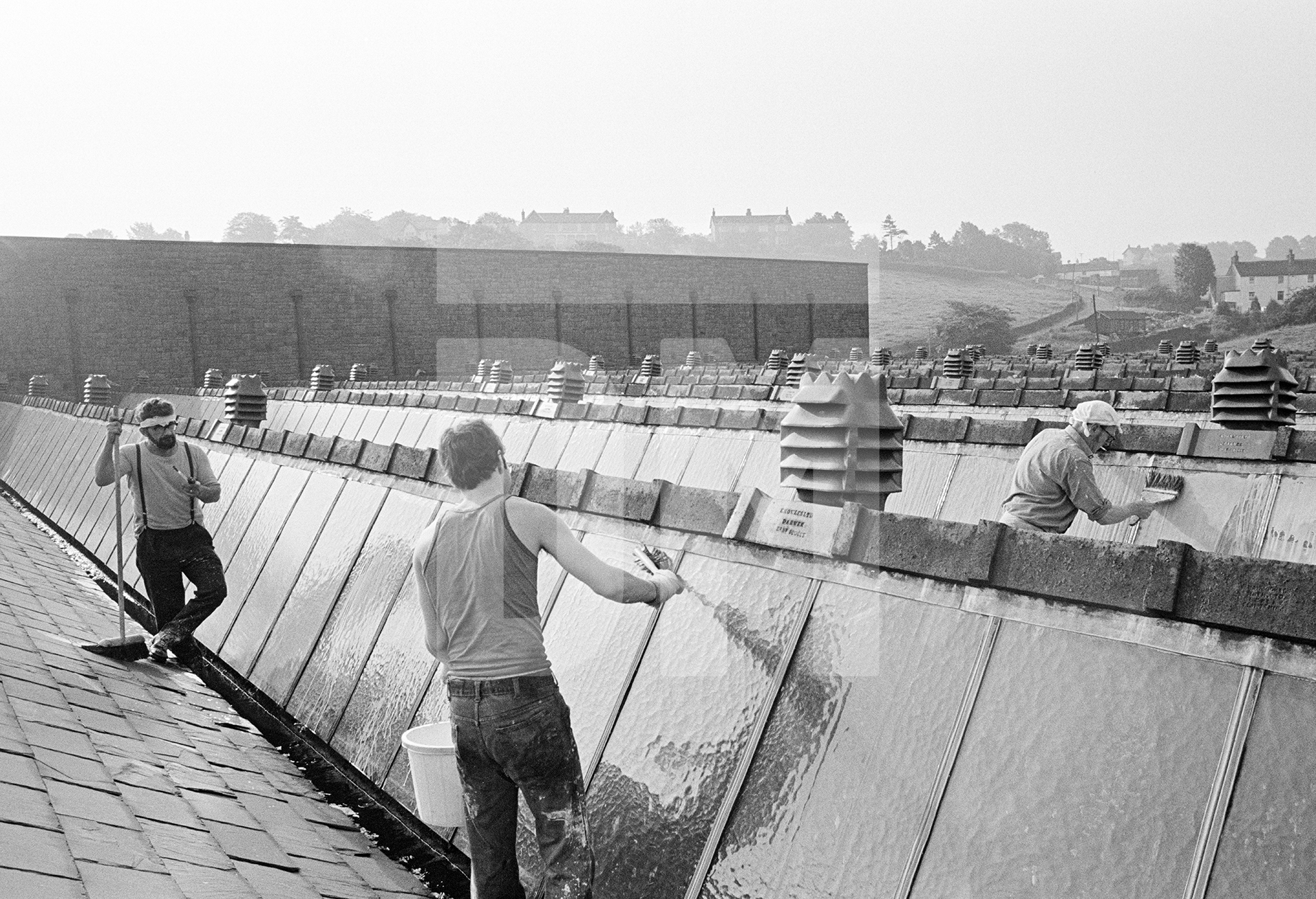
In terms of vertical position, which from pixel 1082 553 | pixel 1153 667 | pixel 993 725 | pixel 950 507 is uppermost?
pixel 1082 553

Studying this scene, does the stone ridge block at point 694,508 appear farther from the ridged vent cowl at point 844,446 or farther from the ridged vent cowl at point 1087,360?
the ridged vent cowl at point 1087,360

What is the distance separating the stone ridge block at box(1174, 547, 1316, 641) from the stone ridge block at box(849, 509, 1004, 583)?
0.46 metres

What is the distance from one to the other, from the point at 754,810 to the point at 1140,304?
47083 millimetres

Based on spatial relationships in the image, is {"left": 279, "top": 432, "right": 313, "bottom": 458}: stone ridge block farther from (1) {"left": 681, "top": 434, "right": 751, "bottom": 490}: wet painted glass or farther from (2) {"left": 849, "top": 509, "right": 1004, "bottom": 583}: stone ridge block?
(2) {"left": 849, "top": 509, "right": 1004, "bottom": 583}: stone ridge block

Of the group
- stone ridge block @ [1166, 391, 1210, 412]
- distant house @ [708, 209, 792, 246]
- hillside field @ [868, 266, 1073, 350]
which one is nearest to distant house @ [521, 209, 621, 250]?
distant house @ [708, 209, 792, 246]

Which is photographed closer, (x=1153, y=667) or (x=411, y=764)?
(x=1153, y=667)

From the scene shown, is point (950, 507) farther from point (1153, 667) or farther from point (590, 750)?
point (1153, 667)

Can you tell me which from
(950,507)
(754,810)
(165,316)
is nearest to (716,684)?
(754,810)

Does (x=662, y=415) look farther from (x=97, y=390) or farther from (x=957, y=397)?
(x=97, y=390)

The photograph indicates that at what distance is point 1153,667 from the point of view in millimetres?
2297

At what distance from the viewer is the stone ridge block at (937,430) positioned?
332 inches

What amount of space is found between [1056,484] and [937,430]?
2.39 m

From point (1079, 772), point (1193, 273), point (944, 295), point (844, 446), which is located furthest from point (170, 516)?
point (1193, 273)

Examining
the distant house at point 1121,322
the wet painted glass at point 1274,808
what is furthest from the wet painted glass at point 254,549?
the distant house at point 1121,322
